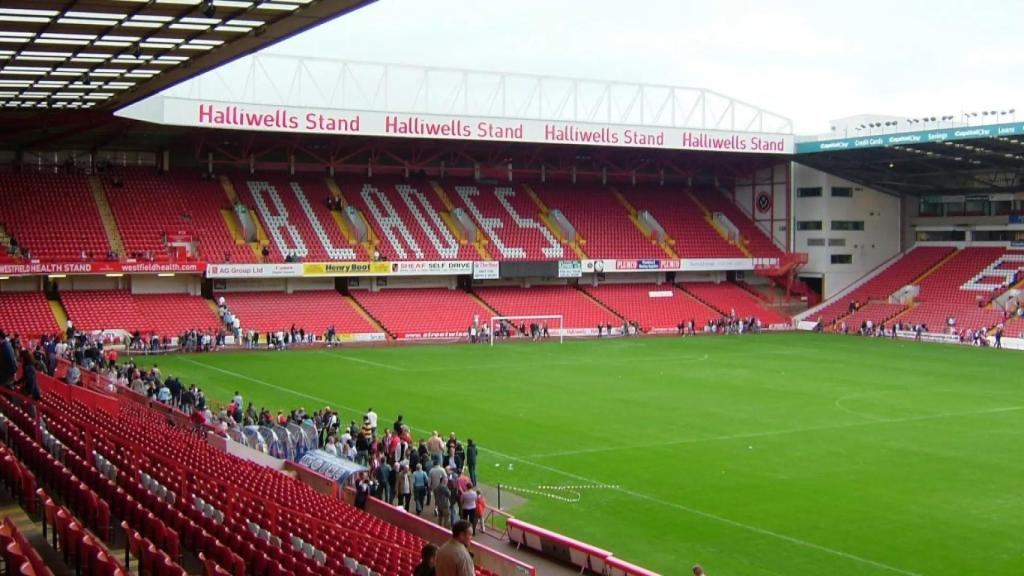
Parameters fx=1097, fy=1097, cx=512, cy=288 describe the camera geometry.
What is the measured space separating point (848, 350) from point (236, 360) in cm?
2837

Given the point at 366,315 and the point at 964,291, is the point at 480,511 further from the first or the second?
the point at 964,291

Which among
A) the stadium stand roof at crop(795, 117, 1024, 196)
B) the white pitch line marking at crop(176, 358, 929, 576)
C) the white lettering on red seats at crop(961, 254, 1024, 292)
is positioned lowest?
the white pitch line marking at crop(176, 358, 929, 576)

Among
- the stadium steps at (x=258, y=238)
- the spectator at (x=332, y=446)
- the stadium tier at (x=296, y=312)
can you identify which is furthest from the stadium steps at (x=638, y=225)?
the spectator at (x=332, y=446)

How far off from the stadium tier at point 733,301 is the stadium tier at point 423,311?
587 inches

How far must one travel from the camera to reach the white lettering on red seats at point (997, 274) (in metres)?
60.1

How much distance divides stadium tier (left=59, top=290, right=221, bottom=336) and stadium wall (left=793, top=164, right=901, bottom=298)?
1441 inches

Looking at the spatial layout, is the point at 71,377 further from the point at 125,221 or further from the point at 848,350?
the point at 848,350

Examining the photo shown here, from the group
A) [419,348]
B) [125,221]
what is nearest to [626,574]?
[419,348]

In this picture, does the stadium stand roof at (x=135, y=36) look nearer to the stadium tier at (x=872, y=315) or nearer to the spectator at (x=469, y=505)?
the spectator at (x=469, y=505)

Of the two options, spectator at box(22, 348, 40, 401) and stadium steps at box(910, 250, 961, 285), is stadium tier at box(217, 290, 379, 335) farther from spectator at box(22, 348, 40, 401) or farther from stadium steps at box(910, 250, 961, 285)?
stadium steps at box(910, 250, 961, 285)

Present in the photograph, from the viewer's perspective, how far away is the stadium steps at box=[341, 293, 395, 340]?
53625 millimetres

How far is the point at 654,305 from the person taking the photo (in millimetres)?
63531

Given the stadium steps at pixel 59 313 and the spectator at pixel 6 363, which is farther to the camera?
the stadium steps at pixel 59 313

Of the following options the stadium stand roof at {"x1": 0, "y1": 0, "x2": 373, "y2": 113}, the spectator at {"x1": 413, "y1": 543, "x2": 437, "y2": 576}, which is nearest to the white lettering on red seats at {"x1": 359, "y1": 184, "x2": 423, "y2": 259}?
the stadium stand roof at {"x1": 0, "y1": 0, "x2": 373, "y2": 113}
